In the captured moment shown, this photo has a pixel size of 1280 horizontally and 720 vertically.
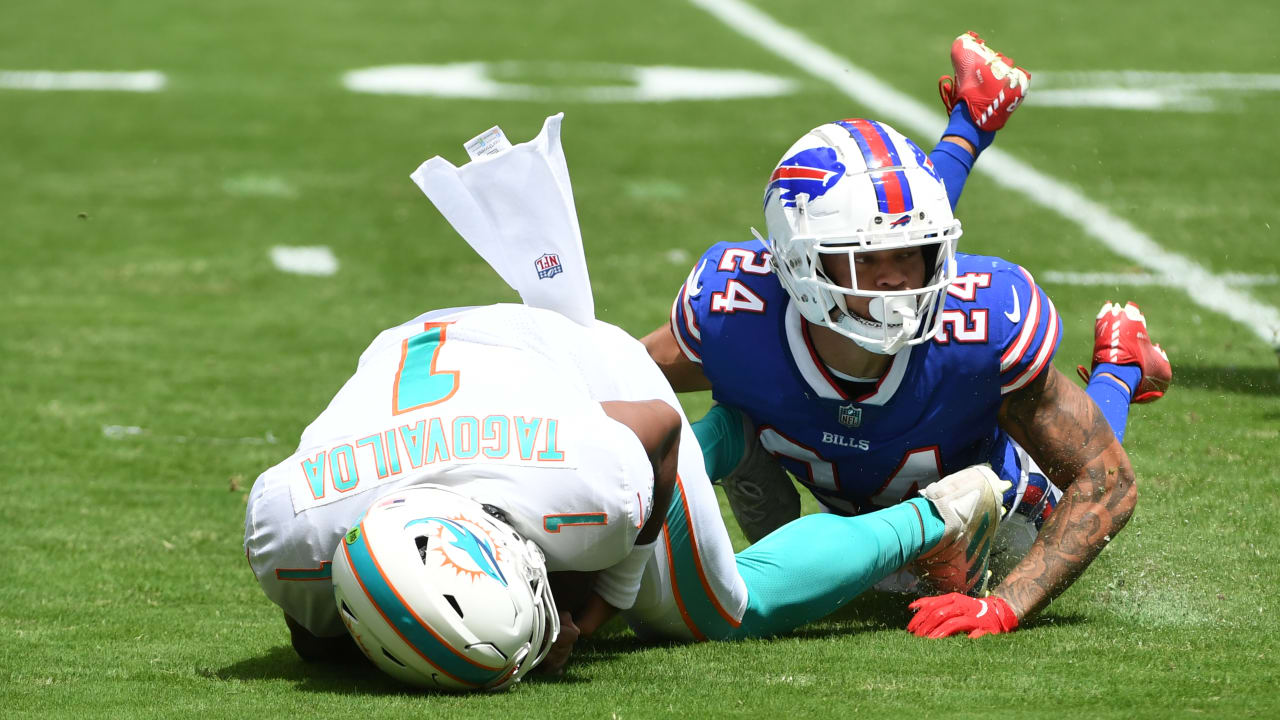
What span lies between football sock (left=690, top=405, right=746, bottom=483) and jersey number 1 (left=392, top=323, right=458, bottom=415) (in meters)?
0.83

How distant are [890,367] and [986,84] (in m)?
1.10

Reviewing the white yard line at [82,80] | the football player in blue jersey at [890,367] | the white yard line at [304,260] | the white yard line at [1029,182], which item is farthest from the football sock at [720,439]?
the white yard line at [82,80]

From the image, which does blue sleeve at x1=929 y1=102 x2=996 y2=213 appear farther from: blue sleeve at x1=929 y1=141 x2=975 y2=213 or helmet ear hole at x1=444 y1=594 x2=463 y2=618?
helmet ear hole at x1=444 y1=594 x2=463 y2=618

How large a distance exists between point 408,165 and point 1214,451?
710 centimetres

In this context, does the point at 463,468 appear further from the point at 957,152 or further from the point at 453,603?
the point at 957,152

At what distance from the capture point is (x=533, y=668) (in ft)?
10.7

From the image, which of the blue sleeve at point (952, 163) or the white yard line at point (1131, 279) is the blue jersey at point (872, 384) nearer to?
the blue sleeve at point (952, 163)

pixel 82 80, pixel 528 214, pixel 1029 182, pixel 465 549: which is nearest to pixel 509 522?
pixel 465 549

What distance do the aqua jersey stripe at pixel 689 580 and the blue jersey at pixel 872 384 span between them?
0.62 metres

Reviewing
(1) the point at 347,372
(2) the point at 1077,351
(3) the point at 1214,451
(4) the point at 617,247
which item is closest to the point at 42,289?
(1) the point at 347,372

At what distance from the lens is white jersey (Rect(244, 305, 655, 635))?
302 cm

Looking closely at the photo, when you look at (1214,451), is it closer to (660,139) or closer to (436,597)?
(436,597)

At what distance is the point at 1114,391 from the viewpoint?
430 centimetres

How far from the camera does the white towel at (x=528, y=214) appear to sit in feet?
12.5
